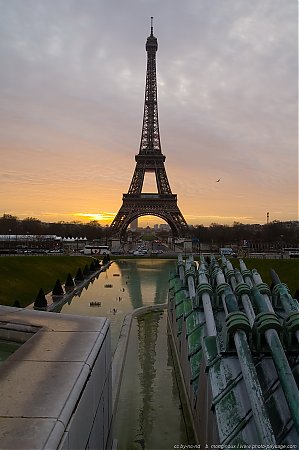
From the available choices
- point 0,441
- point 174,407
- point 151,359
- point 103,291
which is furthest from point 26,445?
point 103,291

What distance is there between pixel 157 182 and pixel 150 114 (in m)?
12.2

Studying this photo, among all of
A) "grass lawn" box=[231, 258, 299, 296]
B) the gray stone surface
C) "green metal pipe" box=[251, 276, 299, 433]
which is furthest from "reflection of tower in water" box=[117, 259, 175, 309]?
"green metal pipe" box=[251, 276, 299, 433]

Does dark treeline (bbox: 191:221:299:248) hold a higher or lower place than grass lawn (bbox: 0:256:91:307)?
higher

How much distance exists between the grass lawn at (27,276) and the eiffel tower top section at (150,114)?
129ft

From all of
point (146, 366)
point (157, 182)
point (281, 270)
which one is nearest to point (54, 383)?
point (146, 366)

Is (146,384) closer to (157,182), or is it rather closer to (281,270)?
(281,270)

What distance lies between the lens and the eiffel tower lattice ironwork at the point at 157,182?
2746 inches

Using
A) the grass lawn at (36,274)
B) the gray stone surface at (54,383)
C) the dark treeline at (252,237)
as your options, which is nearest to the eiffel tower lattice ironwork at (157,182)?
the dark treeline at (252,237)

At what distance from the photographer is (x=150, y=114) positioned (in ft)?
236

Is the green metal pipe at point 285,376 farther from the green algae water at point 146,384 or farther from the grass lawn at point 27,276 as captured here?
the grass lawn at point 27,276

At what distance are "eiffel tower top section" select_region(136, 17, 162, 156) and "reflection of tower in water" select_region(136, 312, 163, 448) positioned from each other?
5629 cm

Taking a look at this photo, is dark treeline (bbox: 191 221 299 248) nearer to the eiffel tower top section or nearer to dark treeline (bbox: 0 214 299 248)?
dark treeline (bbox: 0 214 299 248)

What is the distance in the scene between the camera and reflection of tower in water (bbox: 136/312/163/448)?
8.05 metres

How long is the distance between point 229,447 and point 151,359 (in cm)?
849
